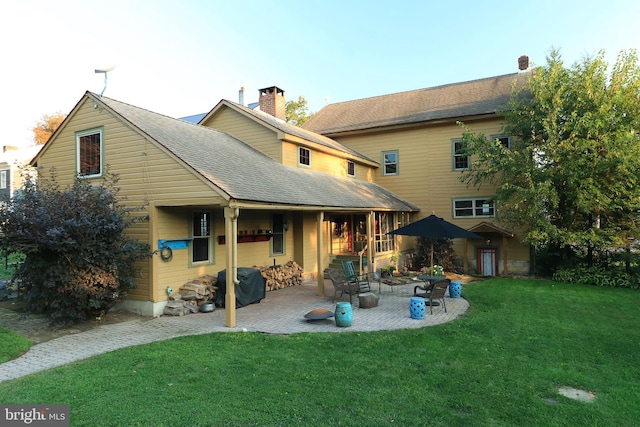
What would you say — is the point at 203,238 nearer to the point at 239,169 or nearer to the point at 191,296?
the point at 191,296

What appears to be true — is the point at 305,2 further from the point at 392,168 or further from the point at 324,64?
the point at 392,168

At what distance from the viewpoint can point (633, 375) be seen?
212 inches

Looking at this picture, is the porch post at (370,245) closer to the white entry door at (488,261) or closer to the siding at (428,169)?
the siding at (428,169)

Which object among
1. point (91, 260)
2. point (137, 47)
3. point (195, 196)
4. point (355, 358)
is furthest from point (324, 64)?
point (355, 358)

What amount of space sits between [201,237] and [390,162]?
12.3 metres

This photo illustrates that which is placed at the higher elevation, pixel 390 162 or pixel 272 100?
pixel 272 100

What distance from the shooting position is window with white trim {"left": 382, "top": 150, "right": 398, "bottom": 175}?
1970 cm

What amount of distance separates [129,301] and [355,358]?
262 inches

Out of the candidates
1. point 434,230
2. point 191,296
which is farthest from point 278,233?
point 434,230

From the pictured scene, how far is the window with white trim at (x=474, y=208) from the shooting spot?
17.4m

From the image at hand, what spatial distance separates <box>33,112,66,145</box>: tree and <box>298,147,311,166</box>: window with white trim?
129ft

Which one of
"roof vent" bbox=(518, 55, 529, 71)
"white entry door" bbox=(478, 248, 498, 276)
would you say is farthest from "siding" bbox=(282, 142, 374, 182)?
"roof vent" bbox=(518, 55, 529, 71)

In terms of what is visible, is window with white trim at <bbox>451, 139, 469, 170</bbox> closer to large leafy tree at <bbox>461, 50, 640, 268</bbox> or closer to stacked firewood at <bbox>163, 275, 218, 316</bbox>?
large leafy tree at <bbox>461, 50, 640, 268</bbox>

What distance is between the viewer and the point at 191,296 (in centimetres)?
957
